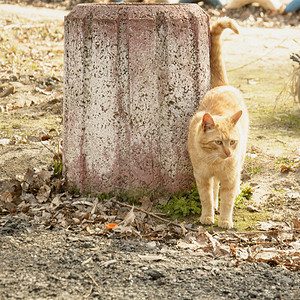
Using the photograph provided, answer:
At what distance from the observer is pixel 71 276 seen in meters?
2.71

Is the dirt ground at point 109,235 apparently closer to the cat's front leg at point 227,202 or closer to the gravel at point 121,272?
the gravel at point 121,272

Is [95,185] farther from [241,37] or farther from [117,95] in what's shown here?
[241,37]

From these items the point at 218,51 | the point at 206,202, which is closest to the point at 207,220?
the point at 206,202

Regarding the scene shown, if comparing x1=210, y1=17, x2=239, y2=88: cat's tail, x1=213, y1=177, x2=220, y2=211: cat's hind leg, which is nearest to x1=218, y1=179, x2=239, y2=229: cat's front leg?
x1=213, y1=177, x2=220, y2=211: cat's hind leg

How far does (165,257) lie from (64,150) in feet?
4.77

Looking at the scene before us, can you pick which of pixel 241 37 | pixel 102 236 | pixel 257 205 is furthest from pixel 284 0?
pixel 102 236

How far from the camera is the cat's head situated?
3.53m

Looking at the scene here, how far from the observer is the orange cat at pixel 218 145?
11.7ft

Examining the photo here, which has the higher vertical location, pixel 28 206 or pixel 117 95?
pixel 117 95

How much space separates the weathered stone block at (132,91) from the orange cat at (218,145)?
0.18 m

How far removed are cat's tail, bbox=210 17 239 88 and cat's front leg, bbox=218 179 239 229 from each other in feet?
3.21

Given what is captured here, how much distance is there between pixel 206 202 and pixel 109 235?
2.77 ft

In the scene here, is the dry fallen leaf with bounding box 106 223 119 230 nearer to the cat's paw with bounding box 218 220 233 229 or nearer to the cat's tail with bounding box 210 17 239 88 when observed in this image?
the cat's paw with bounding box 218 220 233 229

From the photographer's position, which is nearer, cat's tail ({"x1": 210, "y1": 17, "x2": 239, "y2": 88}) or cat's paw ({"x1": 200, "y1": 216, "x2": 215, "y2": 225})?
cat's paw ({"x1": 200, "y1": 216, "x2": 215, "y2": 225})
